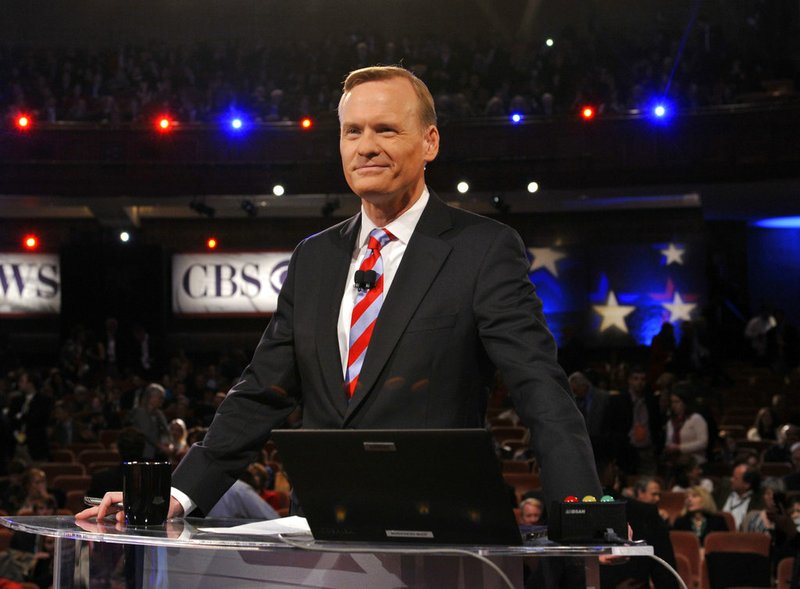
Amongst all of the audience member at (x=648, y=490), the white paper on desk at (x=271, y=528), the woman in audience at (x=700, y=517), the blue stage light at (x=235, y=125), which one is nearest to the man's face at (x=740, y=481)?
the woman in audience at (x=700, y=517)

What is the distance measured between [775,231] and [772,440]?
9.28 meters

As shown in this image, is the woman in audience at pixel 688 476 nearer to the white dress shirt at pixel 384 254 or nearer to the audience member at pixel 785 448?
the audience member at pixel 785 448

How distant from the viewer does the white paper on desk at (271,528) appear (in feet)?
5.80

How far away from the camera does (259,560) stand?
168cm

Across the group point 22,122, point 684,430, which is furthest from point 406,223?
point 22,122

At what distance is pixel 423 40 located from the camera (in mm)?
19281

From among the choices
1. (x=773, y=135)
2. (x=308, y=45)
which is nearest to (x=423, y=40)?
(x=308, y=45)

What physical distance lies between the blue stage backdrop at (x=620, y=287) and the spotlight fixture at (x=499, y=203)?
3.46 feet

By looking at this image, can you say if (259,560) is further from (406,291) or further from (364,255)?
(364,255)

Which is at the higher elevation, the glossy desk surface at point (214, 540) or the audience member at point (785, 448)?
the audience member at point (785, 448)

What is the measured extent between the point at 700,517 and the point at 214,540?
636 cm

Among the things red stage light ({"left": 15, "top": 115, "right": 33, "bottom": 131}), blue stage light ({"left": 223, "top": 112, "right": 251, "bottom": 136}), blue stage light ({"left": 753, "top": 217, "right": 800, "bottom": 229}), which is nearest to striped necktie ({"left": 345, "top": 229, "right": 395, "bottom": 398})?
blue stage light ({"left": 223, "top": 112, "right": 251, "bottom": 136})

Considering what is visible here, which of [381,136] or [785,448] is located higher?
[381,136]

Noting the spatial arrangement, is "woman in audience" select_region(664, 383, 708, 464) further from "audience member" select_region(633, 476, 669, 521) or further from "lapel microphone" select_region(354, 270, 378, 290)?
"lapel microphone" select_region(354, 270, 378, 290)
